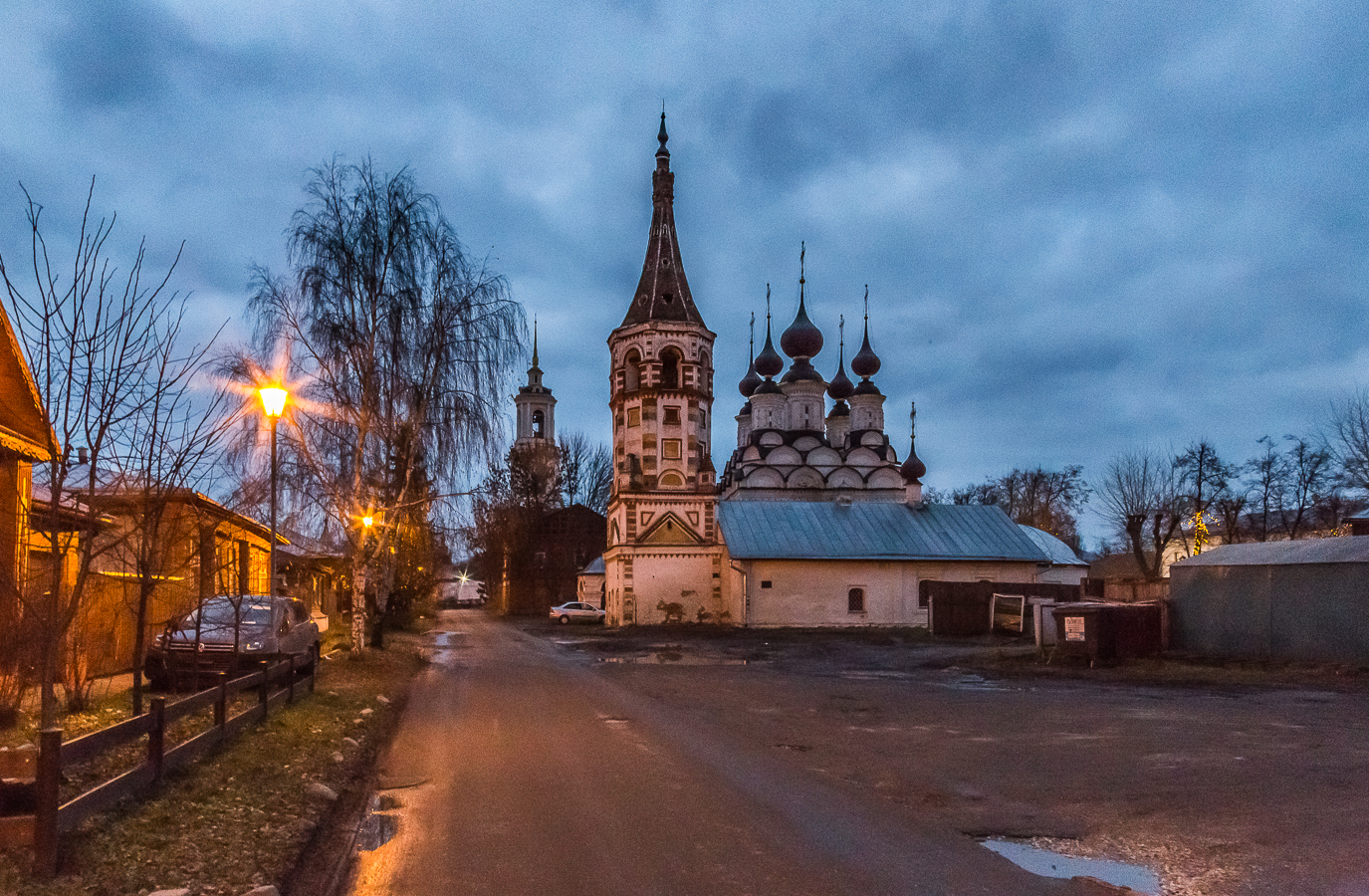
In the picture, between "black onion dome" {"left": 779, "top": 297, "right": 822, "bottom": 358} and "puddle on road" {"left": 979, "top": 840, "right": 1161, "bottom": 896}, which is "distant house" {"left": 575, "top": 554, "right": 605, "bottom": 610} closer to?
"black onion dome" {"left": 779, "top": 297, "right": 822, "bottom": 358}

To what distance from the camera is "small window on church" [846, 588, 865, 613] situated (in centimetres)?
4094

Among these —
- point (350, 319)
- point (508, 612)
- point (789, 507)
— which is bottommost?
point (508, 612)

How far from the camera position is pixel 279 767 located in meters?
9.06

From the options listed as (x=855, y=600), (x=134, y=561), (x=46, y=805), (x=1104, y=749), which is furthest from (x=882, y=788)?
(x=855, y=600)

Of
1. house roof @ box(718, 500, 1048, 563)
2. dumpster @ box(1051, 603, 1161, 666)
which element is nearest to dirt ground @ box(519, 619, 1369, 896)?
dumpster @ box(1051, 603, 1161, 666)

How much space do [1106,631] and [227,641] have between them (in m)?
16.9

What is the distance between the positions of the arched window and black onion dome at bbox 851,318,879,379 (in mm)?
23376

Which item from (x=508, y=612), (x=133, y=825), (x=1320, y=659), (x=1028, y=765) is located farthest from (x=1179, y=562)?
(x=508, y=612)

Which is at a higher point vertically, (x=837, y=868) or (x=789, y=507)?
(x=789, y=507)

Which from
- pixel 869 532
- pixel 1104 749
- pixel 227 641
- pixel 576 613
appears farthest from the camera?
pixel 576 613

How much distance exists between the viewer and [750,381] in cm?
6925

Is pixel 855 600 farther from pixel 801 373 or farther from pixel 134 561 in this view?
pixel 134 561

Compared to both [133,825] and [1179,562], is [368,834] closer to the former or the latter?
[133,825]

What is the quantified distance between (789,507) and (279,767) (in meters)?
37.6
